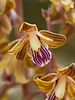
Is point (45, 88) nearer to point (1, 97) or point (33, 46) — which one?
point (33, 46)

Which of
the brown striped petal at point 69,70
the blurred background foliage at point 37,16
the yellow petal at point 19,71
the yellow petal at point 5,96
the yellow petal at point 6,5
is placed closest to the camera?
the brown striped petal at point 69,70

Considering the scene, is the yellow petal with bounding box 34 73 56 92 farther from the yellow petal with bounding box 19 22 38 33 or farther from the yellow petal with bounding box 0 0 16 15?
the yellow petal with bounding box 0 0 16 15

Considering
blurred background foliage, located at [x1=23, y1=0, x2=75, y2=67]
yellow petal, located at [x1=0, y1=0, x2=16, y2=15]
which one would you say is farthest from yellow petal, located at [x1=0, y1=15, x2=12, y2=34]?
blurred background foliage, located at [x1=23, y1=0, x2=75, y2=67]

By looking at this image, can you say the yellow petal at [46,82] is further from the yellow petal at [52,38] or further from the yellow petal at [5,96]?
the yellow petal at [5,96]

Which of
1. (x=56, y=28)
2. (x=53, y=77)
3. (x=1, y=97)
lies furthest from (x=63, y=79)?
(x=56, y=28)

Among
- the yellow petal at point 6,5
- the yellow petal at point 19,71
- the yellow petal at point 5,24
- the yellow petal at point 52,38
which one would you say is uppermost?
the yellow petal at point 6,5

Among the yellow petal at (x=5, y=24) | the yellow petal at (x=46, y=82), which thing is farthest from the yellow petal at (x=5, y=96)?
the yellow petal at (x=46, y=82)

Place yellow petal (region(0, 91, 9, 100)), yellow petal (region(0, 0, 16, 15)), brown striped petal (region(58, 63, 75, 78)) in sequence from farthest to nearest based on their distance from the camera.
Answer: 1. yellow petal (region(0, 91, 9, 100))
2. yellow petal (region(0, 0, 16, 15))
3. brown striped petal (region(58, 63, 75, 78))
